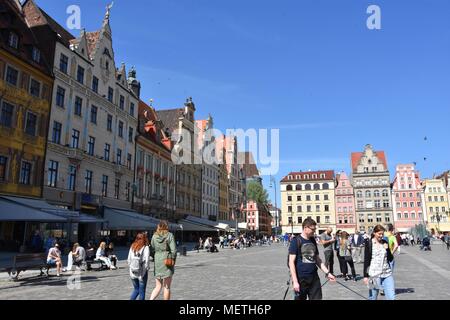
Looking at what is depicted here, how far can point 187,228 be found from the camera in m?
45.8

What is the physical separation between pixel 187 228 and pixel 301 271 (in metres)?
40.1

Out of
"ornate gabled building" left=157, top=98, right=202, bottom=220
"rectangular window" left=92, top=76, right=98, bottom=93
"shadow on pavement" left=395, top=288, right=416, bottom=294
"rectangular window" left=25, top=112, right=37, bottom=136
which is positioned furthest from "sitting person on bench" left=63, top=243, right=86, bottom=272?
"ornate gabled building" left=157, top=98, right=202, bottom=220

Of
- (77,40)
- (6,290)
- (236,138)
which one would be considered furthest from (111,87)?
(236,138)

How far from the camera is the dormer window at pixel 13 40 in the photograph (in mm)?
25628

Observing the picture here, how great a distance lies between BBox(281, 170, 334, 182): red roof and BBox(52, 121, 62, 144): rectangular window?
83.9 metres

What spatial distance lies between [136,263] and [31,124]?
70.2 feet

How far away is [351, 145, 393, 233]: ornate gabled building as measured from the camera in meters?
96.4

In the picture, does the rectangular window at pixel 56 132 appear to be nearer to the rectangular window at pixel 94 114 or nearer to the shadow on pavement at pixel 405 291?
the rectangular window at pixel 94 114

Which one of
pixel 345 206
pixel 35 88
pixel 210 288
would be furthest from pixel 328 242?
pixel 345 206

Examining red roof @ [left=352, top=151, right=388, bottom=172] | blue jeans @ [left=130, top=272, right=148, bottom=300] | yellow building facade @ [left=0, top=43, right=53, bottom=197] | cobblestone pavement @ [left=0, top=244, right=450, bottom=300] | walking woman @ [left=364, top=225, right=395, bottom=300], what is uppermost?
red roof @ [left=352, top=151, right=388, bottom=172]

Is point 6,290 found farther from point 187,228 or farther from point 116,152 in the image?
point 187,228

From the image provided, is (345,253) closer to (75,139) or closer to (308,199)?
(75,139)

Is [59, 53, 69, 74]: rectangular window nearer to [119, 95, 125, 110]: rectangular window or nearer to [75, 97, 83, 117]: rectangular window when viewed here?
[75, 97, 83, 117]: rectangular window

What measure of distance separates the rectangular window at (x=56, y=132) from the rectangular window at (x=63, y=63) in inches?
160
